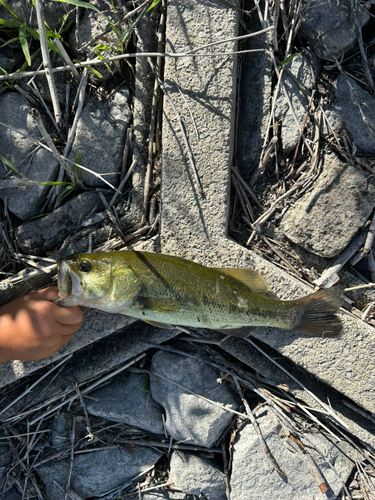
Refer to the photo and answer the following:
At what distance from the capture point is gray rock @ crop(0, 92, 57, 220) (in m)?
3.88

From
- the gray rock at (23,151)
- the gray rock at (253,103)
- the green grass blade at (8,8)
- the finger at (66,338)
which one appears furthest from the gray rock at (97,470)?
the green grass blade at (8,8)

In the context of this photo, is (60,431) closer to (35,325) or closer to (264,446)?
(35,325)

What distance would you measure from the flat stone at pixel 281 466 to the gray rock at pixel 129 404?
37.2 inches

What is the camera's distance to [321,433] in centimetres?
396

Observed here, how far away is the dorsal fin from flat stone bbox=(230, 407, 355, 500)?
1382 millimetres

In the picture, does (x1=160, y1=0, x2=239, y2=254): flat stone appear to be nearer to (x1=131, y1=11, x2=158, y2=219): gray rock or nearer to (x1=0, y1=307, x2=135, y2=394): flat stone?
→ (x1=131, y1=11, x2=158, y2=219): gray rock

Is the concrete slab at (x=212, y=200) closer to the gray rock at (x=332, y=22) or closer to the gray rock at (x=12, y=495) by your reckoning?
the gray rock at (x=332, y=22)

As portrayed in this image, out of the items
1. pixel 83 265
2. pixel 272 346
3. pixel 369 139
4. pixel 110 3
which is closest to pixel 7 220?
pixel 83 265

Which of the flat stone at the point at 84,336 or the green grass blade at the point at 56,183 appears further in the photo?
the flat stone at the point at 84,336

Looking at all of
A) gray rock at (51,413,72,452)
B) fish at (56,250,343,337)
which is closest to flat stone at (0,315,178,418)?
gray rock at (51,413,72,452)

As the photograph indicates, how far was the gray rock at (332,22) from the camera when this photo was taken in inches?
146

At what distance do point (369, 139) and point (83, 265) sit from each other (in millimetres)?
3016

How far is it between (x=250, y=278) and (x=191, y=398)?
4.77ft

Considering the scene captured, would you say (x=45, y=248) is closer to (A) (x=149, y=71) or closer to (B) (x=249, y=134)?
(A) (x=149, y=71)
